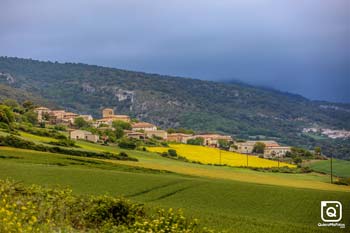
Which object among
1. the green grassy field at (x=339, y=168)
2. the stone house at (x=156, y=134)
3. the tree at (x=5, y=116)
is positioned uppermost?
the tree at (x=5, y=116)

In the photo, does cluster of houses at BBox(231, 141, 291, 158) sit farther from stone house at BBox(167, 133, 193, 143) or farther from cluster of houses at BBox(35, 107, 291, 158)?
stone house at BBox(167, 133, 193, 143)

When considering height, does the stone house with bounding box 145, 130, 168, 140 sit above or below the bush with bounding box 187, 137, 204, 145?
above

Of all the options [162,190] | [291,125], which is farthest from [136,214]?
[291,125]

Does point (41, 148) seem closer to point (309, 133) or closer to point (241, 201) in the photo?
point (241, 201)

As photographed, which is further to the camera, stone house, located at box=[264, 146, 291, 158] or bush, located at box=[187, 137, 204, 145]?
bush, located at box=[187, 137, 204, 145]

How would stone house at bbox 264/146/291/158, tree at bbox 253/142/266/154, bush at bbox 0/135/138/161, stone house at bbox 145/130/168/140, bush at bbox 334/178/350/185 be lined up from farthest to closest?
1. stone house at bbox 145/130/168/140
2. tree at bbox 253/142/266/154
3. stone house at bbox 264/146/291/158
4. bush at bbox 0/135/138/161
5. bush at bbox 334/178/350/185

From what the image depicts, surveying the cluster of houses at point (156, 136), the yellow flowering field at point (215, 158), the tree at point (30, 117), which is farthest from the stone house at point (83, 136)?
the yellow flowering field at point (215, 158)

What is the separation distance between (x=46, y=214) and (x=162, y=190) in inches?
635

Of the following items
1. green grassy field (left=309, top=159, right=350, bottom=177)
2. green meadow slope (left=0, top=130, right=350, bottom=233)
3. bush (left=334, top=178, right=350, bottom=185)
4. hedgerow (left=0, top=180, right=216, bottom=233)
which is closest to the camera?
hedgerow (left=0, top=180, right=216, bottom=233)

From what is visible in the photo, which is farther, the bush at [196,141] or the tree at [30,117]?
the bush at [196,141]

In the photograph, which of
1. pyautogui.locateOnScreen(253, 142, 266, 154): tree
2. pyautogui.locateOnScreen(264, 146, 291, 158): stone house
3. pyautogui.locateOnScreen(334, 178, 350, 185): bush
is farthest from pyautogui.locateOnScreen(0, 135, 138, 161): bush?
pyautogui.locateOnScreen(253, 142, 266, 154): tree

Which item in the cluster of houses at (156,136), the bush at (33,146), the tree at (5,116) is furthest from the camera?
the cluster of houses at (156,136)

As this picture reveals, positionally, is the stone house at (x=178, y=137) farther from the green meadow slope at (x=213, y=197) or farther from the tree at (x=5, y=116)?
the green meadow slope at (x=213, y=197)

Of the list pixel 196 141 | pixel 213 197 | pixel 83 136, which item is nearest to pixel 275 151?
pixel 196 141
